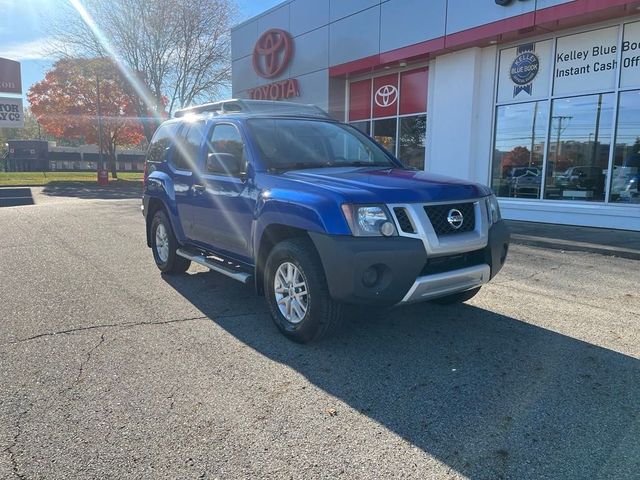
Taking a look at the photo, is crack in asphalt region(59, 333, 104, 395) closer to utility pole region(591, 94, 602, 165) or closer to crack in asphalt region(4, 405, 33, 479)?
crack in asphalt region(4, 405, 33, 479)

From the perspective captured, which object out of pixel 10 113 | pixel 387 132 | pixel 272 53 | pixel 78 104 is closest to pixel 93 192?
pixel 10 113

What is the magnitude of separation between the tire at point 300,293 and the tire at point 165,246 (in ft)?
7.96

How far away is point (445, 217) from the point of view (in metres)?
3.83

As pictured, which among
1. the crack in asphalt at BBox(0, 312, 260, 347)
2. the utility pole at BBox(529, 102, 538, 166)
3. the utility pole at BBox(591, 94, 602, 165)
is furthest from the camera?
the utility pole at BBox(529, 102, 538, 166)

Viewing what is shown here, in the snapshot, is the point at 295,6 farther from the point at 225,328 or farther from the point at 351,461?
the point at 351,461

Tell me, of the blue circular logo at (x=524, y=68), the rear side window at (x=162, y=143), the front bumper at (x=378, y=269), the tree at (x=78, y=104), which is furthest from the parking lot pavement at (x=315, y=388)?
the tree at (x=78, y=104)

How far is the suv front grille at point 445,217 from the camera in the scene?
376cm

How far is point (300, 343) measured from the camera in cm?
407

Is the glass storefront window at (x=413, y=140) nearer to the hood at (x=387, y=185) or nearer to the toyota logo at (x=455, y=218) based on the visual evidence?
the hood at (x=387, y=185)

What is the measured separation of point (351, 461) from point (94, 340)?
2.63m

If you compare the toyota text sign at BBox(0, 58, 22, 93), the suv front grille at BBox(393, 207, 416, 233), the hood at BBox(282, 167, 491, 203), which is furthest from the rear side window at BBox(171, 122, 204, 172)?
the toyota text sign at BBox(0, 58, 22, 93)

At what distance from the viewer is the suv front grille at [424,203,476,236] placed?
3760 mm

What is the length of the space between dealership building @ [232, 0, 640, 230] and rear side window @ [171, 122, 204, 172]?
8.25m

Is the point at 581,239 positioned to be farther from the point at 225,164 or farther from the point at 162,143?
the point at 162,143
